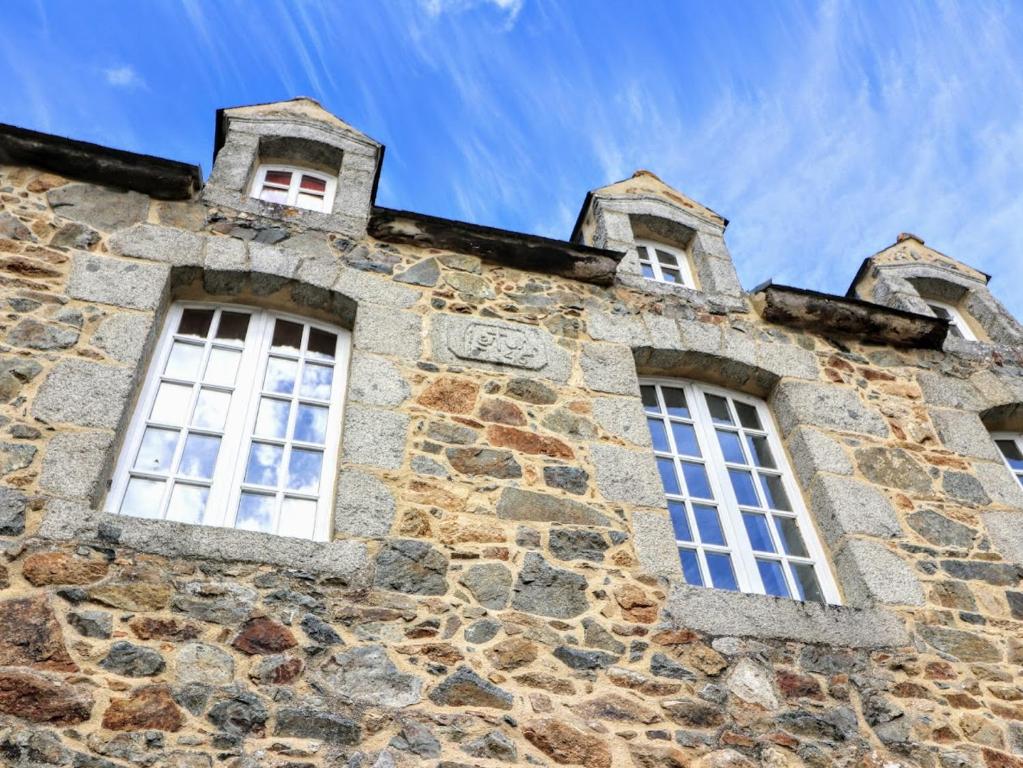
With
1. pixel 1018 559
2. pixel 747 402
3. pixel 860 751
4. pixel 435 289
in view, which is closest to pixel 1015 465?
pixel 1018 559

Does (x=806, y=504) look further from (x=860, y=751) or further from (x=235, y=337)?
(x=235, y=337)

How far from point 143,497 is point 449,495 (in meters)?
1.42

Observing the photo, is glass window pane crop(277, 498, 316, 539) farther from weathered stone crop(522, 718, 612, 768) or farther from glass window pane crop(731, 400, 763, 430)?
glass window pane crop(731, 400, 763, 430)

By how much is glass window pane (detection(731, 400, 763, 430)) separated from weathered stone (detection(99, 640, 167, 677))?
3.68m

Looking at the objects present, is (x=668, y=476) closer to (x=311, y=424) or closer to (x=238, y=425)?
(x=311, y=424)

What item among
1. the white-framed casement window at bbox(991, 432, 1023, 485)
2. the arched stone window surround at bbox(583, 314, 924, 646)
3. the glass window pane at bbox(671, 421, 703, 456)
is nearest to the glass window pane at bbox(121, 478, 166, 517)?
the arched stone window surround at bbox(583, 314, 924, 646)

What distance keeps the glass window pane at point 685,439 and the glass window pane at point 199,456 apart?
260 cm

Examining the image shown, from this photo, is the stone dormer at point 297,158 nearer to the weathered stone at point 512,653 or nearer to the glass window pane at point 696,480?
the glass window pane at point 696,480

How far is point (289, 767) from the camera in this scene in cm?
294

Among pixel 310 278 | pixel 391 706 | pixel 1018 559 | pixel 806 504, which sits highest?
pixel 310 278

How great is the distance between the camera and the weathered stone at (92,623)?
3168 mm

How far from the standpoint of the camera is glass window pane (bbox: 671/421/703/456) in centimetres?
504

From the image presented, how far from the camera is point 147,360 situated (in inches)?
175

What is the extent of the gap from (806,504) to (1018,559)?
1144 mm
